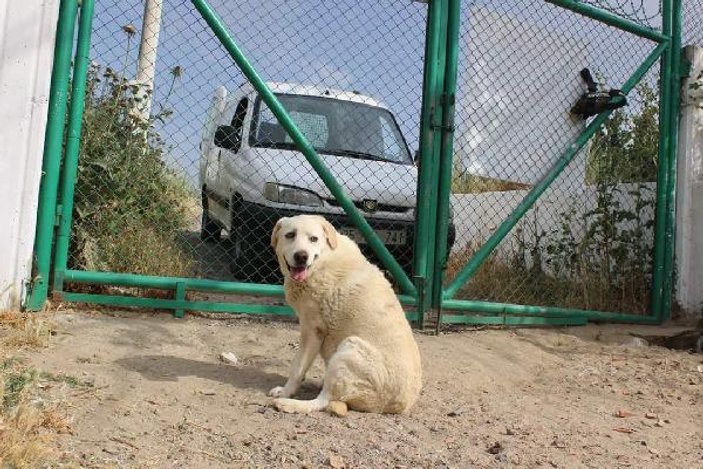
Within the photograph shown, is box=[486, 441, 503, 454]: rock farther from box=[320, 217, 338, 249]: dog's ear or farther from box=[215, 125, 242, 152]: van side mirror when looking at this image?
box=[215, 125, 242, 152]: van side mirror

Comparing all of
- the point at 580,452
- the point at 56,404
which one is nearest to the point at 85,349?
the point at 56,404

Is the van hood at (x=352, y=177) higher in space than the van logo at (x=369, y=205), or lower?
higher

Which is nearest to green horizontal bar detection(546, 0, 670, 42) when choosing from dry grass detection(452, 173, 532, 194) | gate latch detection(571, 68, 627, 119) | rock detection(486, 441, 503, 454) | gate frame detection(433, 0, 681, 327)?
gate frame detection(433, 0, 681, 327)

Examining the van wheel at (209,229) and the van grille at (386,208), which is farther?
the van wheel at (209,229)

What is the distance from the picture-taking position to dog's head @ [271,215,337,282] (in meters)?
3.47

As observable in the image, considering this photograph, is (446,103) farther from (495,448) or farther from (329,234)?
(495,448)

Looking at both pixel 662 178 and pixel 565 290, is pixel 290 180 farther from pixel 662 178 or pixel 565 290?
pixel 662 178

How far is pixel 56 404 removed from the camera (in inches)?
110

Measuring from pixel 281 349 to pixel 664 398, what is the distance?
2.26 meters

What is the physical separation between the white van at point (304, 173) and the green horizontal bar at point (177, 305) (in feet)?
1.56

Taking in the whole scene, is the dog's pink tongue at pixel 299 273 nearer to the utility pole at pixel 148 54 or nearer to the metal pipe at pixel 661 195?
the utility pole at pixel 148 54

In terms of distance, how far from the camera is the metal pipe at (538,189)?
5180 millimetres

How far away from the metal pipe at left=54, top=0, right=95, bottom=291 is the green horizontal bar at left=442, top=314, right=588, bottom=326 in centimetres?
259

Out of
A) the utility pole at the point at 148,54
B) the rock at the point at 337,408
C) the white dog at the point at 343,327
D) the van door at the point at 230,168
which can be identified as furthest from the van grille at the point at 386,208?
the rock at the point at 337,408
